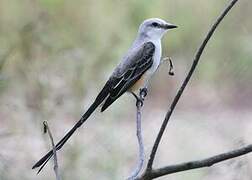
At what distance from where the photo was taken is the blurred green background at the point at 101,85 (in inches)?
136

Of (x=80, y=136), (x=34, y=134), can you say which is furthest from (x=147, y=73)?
(x=34, y=134)

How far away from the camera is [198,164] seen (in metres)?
1.09

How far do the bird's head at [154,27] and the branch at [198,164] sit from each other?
64.4 inches

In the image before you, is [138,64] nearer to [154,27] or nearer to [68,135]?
[154,27]

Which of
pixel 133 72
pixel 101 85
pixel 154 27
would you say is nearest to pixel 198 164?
pixel 133 72

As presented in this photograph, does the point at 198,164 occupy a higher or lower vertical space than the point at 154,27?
higher

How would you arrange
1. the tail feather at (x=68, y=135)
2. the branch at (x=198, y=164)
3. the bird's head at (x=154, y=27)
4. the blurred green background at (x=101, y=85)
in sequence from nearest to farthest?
1. the branch at (x=198, y=164)
2. the tail feather at (x=68, y=135)
3. the bird's head at (x=154, y=27)
4. the blurred green background at (x=101, y=85)

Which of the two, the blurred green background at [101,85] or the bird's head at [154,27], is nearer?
the bird's head at [154,27]

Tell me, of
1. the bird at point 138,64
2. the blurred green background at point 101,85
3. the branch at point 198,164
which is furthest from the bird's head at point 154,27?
the branch at point 198,164

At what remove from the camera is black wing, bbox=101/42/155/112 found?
263 cm

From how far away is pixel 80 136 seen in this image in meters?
3.61

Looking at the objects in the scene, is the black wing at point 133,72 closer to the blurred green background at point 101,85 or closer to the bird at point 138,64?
the bird at point 138,64

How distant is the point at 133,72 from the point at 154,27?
207 mm

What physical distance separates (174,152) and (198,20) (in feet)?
4.83
